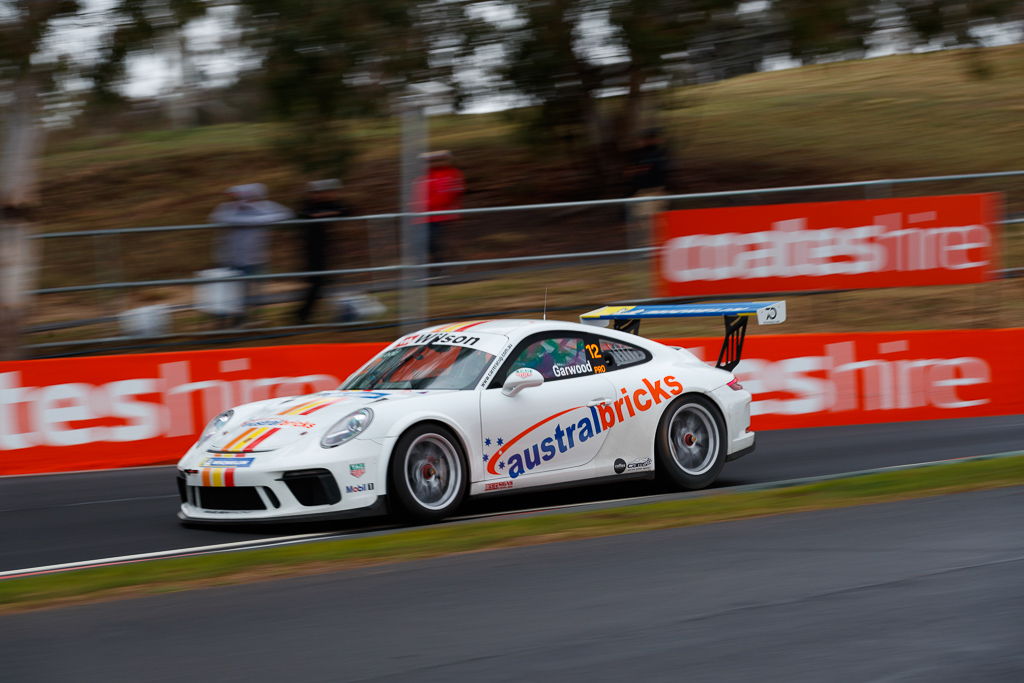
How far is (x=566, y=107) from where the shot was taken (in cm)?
2069

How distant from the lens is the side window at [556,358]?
29.1 feet

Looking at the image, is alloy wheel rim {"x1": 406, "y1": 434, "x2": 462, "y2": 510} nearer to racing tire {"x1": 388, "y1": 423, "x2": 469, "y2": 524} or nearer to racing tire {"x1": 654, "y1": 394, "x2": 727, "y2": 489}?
racing tire {"x1": 388, "y1": 423, "x2": 469, "y2": 524}

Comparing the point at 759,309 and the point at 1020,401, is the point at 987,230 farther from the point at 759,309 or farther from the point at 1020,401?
the point at 759,309

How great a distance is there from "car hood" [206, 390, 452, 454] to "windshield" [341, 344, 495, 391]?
176mm

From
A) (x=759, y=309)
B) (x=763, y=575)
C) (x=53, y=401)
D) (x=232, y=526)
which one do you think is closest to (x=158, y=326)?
(x=53, y=401)

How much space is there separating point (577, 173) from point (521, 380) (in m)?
14.0

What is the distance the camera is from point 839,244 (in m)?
14.6

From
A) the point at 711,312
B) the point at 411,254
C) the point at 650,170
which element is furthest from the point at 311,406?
the point at 650,170

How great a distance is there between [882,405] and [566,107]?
910cm

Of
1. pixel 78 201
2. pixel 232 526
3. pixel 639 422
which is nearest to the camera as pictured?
pixel 232 526

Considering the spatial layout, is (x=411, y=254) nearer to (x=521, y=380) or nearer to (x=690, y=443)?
(x=690, y=443)

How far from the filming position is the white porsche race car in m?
7.81

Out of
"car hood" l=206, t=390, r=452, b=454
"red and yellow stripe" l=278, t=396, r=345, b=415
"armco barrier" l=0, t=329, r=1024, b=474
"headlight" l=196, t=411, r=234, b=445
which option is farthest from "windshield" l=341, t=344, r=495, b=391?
"armco barrier" l=0, t=329, r=1024, b=474

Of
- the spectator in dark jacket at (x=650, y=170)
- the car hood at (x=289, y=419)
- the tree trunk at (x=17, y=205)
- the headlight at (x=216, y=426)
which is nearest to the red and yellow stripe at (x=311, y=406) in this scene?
the car hood at (x=289, y=419)
